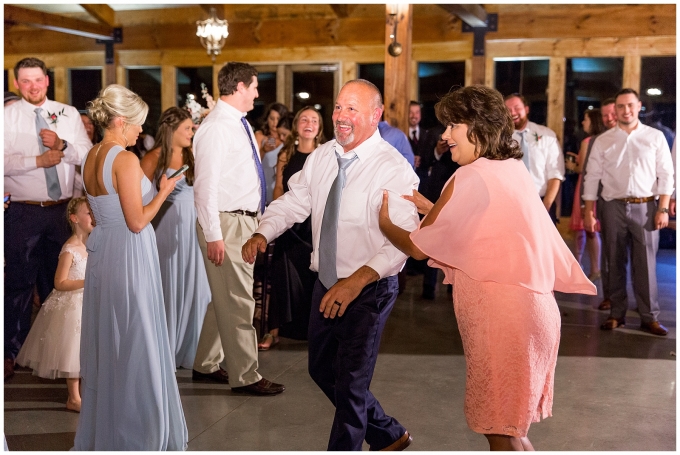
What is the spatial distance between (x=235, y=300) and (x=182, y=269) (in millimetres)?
703

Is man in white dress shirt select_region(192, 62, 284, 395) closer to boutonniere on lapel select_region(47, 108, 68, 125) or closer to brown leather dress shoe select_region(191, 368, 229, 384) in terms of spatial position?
brown leather dress shoe select_region(191, 368, 229, 384)

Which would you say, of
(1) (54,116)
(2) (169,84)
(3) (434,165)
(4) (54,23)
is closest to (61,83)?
(2) (169,84)

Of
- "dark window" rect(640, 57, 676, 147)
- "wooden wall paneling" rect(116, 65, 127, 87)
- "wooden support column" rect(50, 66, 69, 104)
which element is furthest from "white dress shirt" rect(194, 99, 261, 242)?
"wooden support column" rect(50, 66, 69, 104)

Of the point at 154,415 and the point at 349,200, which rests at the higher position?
the point at 349,200

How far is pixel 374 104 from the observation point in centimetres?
272

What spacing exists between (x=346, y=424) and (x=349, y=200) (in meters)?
0.79

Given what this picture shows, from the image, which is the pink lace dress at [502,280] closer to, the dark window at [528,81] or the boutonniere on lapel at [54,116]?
the boutonniere on lapel at [54,116]

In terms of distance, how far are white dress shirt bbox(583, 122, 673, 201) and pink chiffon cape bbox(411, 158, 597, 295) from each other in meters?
3.23

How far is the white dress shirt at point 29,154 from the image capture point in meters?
4.17

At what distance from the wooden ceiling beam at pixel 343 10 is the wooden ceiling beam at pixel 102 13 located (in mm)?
3558

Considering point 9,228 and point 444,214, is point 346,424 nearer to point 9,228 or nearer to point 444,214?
point 444,214

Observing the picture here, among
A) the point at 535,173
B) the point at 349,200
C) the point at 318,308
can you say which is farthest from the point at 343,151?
the point at 535,173

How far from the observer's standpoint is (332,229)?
8.84 ft

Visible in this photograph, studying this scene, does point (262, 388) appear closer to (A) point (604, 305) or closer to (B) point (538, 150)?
(B) point (538, 150)
